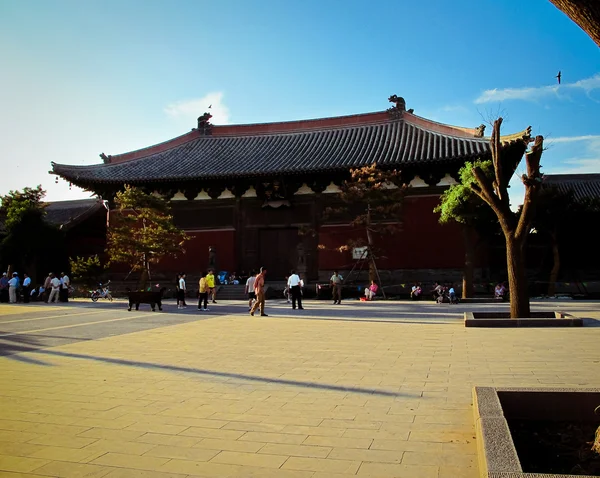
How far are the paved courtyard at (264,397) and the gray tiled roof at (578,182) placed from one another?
84.0 feet

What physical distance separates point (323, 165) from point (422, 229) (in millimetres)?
5538

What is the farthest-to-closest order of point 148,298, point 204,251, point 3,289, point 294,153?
point 294,153 → point 204,251 → point 3,289 → point 148,298

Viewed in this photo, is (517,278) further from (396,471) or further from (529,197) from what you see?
(396,471)

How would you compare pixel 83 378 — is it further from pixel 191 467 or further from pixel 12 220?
pixel 12 220

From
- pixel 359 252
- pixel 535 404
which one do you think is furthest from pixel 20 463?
pixel 359 252

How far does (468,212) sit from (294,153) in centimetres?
1123

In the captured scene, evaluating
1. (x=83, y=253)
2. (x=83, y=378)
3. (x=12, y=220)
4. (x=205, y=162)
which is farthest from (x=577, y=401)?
(x=83, y=253)

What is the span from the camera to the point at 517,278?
9.94m

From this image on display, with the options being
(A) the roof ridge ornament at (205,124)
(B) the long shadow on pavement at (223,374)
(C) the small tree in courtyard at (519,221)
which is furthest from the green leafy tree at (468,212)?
(A) the roof ridge ornament at (205,124)

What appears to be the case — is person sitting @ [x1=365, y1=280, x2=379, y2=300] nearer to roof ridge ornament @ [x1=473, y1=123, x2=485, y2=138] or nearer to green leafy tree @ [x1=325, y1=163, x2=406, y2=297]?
green leafy tree @ [x1=325, y1=163, x2=406, y2=297]

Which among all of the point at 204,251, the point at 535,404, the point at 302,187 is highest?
the point at 302,187

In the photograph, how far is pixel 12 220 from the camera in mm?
25281

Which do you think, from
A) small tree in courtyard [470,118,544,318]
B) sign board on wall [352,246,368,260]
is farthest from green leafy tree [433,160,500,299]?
small tree in courtyard [470,118,544,318]

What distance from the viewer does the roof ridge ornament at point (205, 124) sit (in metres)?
31.7
